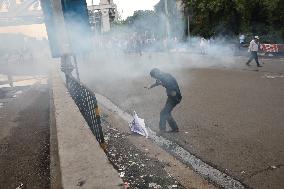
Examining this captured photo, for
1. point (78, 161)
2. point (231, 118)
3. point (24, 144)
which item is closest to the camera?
point (78, 161)

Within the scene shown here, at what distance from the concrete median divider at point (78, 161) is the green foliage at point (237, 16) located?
73.0 feet

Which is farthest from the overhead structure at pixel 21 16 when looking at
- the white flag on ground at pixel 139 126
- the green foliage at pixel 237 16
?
the white flag on ground at pixel 139 126

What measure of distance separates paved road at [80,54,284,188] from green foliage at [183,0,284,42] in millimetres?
14252

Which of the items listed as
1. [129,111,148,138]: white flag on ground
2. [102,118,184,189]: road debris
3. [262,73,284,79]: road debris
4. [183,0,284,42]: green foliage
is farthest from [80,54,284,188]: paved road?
[183,0,284,42]: green foliage

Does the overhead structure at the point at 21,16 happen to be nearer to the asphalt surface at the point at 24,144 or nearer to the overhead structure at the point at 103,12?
the overhead structure at the point at 103,12

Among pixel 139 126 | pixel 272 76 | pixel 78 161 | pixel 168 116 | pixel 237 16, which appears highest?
pixel 237 16

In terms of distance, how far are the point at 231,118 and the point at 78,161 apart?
4651 mm

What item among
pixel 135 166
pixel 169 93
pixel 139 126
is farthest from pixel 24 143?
pixel 169 93

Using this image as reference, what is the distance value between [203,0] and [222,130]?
26914mm

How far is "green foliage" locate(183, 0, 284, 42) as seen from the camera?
27922mm

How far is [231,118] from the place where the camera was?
8125mm

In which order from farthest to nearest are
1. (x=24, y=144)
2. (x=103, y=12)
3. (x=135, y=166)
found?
(x=103, y=12)
(x=24, y=144)
(x=135, y=166)

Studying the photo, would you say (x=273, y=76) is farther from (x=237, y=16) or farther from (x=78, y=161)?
(x=237, y=16)

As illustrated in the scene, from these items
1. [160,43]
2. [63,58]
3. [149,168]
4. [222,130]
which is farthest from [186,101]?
[160,43]
